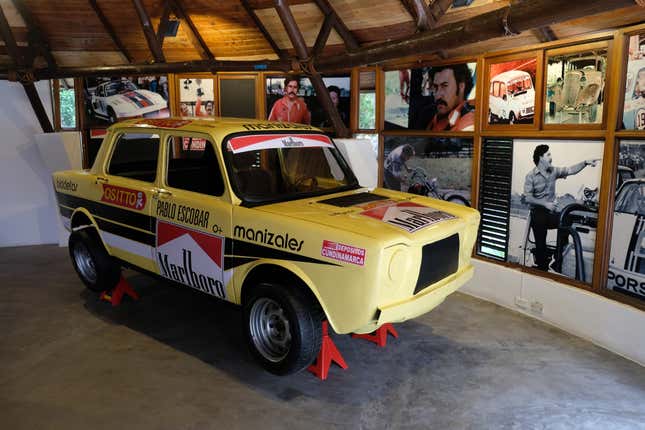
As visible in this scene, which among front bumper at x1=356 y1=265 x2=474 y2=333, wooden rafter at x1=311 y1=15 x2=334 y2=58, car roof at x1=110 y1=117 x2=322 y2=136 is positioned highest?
wooden rafter at x1=311 y1=15 x2=334 y2=58

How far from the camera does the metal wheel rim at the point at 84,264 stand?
5227 millimetres

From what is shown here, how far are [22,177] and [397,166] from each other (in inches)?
220

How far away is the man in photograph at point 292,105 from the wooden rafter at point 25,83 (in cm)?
341

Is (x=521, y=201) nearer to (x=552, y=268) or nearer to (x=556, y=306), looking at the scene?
(x=552, y=268)

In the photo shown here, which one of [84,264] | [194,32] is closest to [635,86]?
[84,264]

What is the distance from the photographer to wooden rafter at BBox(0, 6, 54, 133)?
6.75 meters

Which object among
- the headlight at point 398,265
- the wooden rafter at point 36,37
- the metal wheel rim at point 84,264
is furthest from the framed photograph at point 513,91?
the wooden rafter at point 36,37

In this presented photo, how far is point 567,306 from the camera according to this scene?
15.0 ft

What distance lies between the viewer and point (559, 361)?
4012 mm

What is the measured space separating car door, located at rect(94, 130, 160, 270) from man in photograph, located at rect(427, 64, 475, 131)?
124 inches

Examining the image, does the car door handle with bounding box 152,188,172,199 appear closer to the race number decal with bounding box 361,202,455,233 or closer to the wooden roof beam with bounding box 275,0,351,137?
the race number decal with bounding box 361,202,455,233

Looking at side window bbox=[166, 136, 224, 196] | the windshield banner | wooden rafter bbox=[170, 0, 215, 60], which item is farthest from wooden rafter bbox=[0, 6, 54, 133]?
the windshield banner

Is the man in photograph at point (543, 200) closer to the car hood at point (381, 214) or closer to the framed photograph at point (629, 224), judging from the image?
the framed photograph at point (629, 224)

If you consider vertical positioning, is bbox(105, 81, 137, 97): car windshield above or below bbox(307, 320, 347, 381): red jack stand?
above
